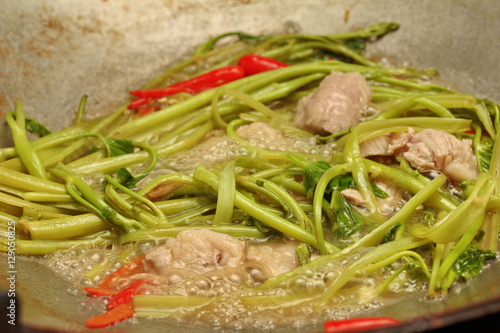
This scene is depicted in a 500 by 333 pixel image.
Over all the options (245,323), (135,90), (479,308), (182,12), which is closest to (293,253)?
(245,323)

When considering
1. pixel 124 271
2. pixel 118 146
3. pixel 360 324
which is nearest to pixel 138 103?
pixel 118 146

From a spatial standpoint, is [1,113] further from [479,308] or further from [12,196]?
[479,308]

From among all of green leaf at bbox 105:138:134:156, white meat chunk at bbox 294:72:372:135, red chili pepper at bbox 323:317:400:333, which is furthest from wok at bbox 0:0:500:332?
red chili pepper at bbox 323:317:400:333

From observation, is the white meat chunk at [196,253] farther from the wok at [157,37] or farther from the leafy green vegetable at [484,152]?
the wok at [157,37]

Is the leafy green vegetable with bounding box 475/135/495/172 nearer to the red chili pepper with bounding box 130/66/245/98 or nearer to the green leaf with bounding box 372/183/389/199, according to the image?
the green leaf with bounding box 372/183/389/199

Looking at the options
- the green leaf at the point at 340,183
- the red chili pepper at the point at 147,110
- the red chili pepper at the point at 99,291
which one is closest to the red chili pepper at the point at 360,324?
the green leaf at the point at 340,183

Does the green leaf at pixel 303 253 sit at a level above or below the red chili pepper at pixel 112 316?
above
